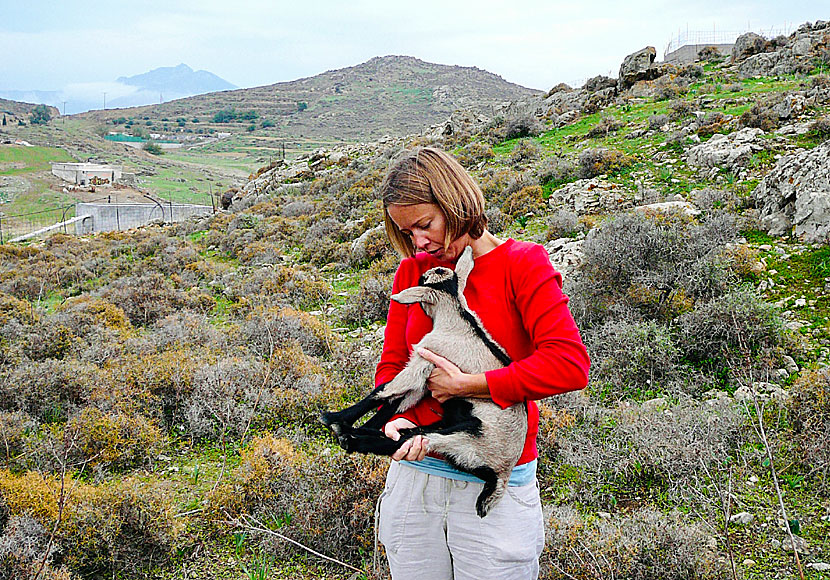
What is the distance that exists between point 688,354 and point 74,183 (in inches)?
2387

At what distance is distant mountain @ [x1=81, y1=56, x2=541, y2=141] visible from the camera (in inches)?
3319

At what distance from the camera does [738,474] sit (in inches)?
135

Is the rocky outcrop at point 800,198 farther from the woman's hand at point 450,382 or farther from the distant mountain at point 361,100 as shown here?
the distant mountain at point 361,100

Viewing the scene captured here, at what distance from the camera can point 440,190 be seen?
1.68 m

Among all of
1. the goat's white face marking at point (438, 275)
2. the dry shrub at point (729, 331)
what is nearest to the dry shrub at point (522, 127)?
the dry shrub at point (729, 331)

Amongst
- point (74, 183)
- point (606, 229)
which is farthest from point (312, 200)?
point (74, 183)

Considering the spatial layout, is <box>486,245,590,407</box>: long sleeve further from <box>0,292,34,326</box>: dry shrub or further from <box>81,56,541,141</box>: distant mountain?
<box>81,56,541,141</box>: distant mountain

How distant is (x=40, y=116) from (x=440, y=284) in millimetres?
133926

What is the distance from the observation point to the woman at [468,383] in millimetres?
1593

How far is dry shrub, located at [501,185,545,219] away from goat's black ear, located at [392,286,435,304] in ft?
27.9

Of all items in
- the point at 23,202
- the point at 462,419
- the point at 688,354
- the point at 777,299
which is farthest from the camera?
the point at 23,202

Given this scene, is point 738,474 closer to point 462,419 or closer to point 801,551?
point 801,551

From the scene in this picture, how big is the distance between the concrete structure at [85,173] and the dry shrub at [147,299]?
51588 millimetres

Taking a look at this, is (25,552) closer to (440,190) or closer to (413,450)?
(413,450)
